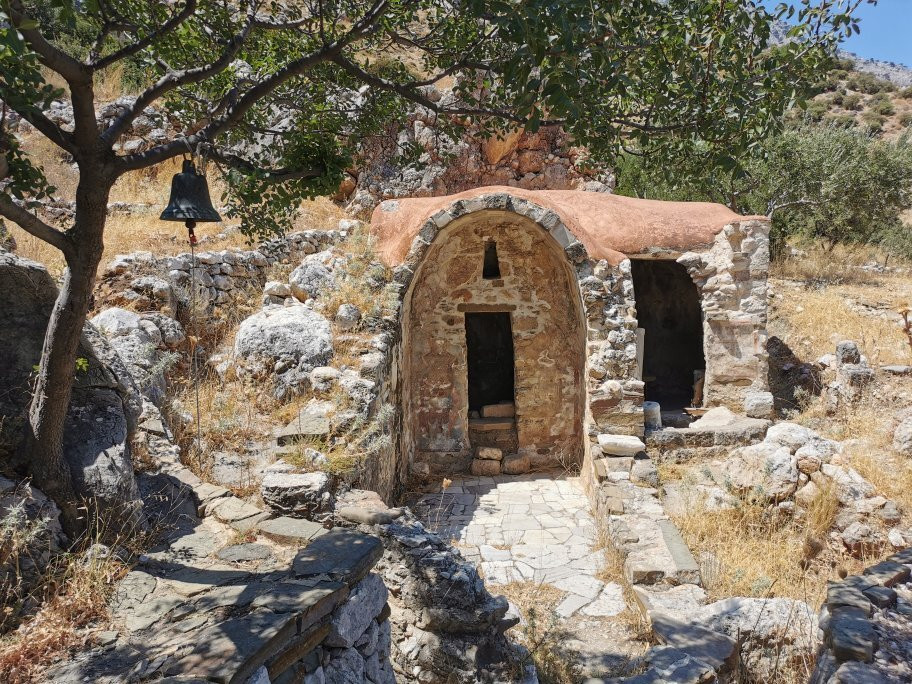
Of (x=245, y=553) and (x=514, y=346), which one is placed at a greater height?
(x=514, y=346)

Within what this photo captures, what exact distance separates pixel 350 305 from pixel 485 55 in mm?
3623

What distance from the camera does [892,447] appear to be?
6.93 m

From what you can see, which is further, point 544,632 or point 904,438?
point 904,438

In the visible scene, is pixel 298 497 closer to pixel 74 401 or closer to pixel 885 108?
pixel 74 401

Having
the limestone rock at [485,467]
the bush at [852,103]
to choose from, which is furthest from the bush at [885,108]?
the limestone rock at [485,467]

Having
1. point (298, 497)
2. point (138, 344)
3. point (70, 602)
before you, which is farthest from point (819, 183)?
point (70, 602)

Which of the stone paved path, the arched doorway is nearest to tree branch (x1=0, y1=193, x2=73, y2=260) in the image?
the stone paved path

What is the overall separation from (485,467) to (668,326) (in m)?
5.66

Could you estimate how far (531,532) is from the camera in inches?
259

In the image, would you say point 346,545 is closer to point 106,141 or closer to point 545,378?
point 106,141

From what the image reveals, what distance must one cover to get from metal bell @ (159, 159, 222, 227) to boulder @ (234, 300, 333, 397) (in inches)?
119

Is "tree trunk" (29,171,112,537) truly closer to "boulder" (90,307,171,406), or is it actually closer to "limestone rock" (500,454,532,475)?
"boulder" (90,307,171,406)

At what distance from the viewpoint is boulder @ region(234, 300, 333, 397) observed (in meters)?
6.27

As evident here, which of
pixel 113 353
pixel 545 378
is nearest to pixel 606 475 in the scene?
pixel 545 378
